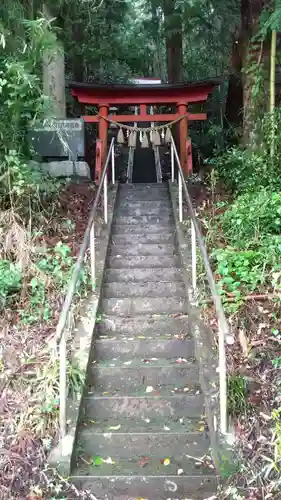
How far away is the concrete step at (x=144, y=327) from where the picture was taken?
4.54 m

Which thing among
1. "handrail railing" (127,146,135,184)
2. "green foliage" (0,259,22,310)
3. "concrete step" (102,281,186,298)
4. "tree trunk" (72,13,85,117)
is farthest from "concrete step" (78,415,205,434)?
"handrail railing" (127,146,135,184)

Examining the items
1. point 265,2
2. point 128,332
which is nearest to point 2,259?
point 128,332

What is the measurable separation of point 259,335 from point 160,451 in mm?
1337

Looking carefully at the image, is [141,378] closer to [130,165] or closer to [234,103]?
[234,103]

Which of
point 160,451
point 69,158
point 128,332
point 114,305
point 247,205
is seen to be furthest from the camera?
point 69,158

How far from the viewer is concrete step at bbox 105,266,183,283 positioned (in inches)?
215

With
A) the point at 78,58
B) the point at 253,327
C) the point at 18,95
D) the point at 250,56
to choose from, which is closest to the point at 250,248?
the point at 253,327

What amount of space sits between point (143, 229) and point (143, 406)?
3471 millimetres

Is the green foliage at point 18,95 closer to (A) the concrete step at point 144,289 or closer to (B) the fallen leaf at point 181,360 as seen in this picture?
(A) the concrete step at point 144,289

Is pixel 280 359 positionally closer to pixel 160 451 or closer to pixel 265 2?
pixel 160 451

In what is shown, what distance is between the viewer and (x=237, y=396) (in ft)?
11.1

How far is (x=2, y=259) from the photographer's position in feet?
16.8

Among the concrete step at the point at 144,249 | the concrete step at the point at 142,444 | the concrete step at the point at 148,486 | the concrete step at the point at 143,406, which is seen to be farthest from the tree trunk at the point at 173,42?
the concrete step at the point at 148,486

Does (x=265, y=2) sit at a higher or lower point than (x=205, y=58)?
lower
